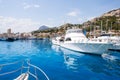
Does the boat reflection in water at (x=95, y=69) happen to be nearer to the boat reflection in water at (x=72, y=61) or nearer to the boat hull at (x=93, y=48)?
the boat reflection in water at (x=72, y=61)

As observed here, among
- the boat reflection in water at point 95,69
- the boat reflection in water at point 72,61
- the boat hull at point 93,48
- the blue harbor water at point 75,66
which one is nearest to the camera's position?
the blue harbor water at point 75,66

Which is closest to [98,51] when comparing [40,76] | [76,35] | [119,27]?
[76,35]

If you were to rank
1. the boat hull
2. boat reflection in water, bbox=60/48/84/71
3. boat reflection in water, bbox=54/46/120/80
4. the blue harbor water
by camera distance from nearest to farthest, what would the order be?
the blue harbor water, boat reflection in water, bbox=54/46/120/80, boat reflection in water, bbox=60/48/84/71, the boat hull

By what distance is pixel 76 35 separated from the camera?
4375 centimetres

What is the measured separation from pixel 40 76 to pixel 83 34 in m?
29.6

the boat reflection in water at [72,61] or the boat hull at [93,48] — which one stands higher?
the boat hull at [93,48]

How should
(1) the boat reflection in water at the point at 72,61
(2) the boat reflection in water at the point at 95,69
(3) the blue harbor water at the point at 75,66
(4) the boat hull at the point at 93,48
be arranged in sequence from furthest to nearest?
(4) the boat hull at the point at 93,48, (1) the boat reflection in water at the point at 72,61, (2) the boat reflection in water at the point at 95,69, (3) the blue harbor water at the point at 75,66

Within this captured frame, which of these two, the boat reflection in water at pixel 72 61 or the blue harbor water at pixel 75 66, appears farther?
the boat reflection in water at pixel 72 61

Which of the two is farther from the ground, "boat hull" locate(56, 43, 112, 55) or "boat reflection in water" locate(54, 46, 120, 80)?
"boat hull" locate(56, 43, 112, 55)

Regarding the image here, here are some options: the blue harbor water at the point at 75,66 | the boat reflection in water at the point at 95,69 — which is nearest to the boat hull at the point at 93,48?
the blue harbor water at the point at 75,66

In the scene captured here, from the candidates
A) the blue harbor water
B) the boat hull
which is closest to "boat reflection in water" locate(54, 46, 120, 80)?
the blue harbor water

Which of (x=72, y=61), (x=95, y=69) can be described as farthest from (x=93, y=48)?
(x=95, y=69)

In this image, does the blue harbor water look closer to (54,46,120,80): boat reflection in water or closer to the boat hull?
(54,46,120,80): boat reflection in water

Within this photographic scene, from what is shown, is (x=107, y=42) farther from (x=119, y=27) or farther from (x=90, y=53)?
(x=119, y=27)
